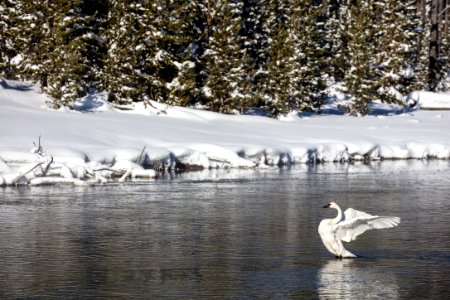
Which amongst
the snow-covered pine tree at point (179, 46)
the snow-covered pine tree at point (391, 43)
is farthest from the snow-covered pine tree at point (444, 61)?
the snow-covered pine tree at point (179, 46)

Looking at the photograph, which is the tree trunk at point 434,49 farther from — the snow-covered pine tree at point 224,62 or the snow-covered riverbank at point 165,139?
the snow-covered pine tree at point 224,62

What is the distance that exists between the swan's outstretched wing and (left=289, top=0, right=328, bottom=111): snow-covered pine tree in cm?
4201

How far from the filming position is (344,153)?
42219mm

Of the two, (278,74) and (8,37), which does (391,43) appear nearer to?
(278,74)

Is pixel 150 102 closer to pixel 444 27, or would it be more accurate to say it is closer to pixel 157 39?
pixel 157 39

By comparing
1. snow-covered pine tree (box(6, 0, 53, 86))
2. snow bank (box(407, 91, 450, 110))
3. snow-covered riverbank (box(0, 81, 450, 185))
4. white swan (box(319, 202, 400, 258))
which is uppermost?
snow-covered pine tree (box(6, 0, 53, 86))

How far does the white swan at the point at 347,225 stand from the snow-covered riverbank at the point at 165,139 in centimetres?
1450

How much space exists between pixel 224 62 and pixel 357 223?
38170 millimetres

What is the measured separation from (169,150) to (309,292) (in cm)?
2342

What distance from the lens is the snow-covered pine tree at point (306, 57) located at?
58991 mm

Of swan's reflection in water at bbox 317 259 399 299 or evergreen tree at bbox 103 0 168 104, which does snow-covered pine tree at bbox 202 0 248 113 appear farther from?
swan's reflection in water at bbox 317 259 399 299

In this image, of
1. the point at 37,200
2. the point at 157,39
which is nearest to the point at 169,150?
the point at 37,200

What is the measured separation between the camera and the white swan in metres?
15.3

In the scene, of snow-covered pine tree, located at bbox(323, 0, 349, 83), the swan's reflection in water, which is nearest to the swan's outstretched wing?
the swan's reflection in water
